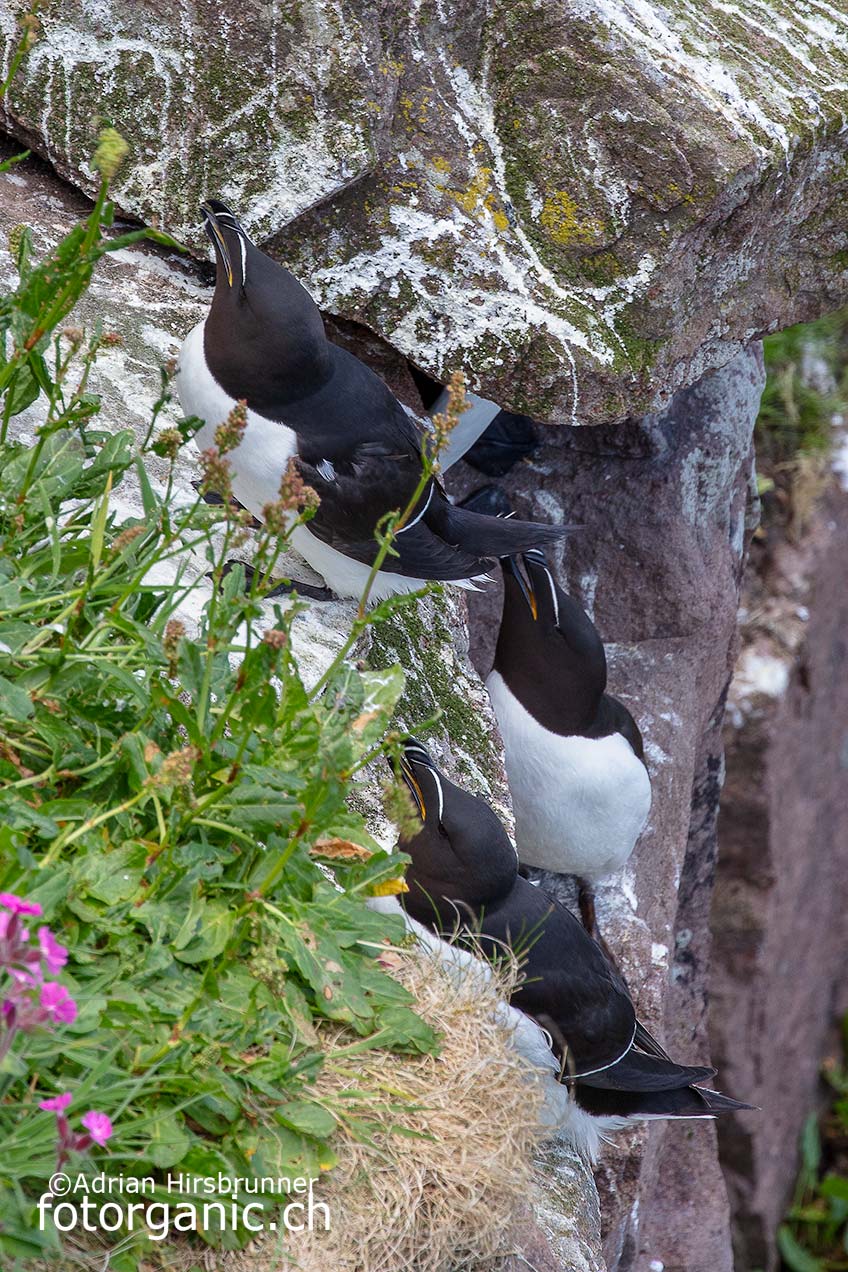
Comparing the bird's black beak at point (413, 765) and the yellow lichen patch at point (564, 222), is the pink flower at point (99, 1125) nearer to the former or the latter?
the bird's black beak at point (413, 765)

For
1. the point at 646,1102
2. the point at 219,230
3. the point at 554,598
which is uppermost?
the point at 219,230

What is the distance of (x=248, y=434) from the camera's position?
9.15ft

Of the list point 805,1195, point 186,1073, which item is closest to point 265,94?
point 186,1073

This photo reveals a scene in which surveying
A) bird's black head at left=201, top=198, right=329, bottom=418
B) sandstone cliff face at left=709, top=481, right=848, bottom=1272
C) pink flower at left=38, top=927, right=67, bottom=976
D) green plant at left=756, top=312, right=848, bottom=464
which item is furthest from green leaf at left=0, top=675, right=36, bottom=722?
green plant at left=756, top=312, right=848, bottom=464

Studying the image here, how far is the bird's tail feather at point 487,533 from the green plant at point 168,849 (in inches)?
43.2

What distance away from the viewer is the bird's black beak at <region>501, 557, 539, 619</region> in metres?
3.65

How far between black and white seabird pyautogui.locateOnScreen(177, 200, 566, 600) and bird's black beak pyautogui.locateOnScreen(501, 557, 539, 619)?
2.04 ft

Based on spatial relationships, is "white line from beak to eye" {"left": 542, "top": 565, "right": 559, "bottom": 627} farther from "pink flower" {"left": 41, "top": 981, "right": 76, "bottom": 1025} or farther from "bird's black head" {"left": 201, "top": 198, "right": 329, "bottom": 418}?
"pink flower" {"left": 41, "top": 981, "right": 76, "bottom": 1025}

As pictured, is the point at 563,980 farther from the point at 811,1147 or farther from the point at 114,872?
the point at 811,1147

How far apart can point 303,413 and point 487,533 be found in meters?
0.59

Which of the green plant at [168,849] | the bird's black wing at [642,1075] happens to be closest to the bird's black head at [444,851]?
the green plant at [168,849]

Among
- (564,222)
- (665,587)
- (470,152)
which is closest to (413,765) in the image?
(564,222)

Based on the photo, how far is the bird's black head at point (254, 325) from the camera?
8.96 ft

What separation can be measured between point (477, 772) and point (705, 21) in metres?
2.09
